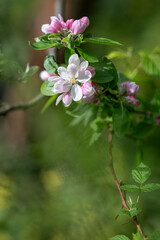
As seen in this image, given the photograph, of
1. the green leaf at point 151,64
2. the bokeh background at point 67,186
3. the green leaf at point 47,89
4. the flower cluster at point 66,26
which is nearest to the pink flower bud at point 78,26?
the flower cluster at point 66,26

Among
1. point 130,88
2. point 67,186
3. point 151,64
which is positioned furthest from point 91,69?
point 67,186

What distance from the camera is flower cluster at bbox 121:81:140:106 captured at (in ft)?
2.16

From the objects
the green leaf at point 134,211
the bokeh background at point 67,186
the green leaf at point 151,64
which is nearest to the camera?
the green leaf at point 134,211

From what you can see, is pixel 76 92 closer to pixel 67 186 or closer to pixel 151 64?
pixel 151 64

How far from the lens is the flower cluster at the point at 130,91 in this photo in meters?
0.66

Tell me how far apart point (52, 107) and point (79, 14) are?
91 centimetres

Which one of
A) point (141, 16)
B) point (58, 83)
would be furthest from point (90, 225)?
point (141, 16)

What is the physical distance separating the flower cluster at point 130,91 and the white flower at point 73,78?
0.14 metres

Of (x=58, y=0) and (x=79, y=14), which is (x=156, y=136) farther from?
(x=79, y=14)

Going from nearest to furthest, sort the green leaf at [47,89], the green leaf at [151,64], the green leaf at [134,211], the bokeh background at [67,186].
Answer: the green leaf at [134,211]
the green leaf at [47,89]
the green leaf at [151,64]
the bokeh background at [67,186]

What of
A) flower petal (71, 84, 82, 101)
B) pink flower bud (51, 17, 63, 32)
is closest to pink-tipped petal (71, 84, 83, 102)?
→ flower petal (71, 84, 82, 101)

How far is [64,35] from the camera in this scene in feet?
1.94

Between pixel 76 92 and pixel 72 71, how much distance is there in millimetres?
40

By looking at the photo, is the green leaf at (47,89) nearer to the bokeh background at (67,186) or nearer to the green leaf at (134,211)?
the bokeh background at (67,186)
